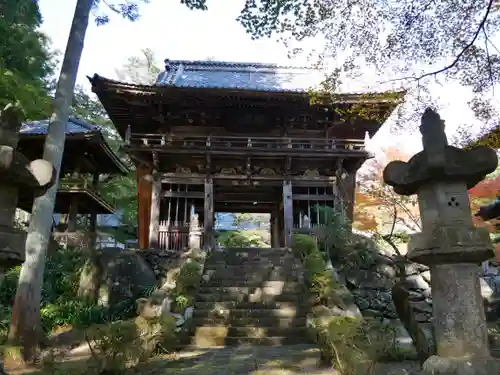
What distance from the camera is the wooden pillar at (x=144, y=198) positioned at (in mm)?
16094

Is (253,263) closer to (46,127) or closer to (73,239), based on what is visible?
(73,239)

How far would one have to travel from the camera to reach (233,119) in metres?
16.2

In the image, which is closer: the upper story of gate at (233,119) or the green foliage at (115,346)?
the green foliage at (115,346)

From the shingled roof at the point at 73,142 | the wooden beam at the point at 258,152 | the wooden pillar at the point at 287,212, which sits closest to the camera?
the shingled roof at the point at 73,142

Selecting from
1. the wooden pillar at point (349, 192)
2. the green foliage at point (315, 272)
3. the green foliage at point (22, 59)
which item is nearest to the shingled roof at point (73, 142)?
the green foliage at point (22, 59)

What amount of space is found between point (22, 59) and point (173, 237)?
10761mm

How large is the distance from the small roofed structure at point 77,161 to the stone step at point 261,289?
25.7 ft

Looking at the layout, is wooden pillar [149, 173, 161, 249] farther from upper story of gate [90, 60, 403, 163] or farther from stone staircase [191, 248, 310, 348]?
stone staircase [191, 248, 310, 348]

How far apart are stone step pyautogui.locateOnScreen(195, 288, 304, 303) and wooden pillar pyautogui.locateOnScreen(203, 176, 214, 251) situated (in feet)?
14.1

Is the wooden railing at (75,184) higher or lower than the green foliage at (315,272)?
higher

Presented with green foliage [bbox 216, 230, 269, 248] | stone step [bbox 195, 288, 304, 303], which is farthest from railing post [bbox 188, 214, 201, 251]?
green foliage [bbox 216, 230, 269, 248]

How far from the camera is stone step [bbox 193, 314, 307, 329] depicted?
842 centimetres

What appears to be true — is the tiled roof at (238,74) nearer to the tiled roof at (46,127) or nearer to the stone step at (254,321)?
the tiled roof at (46,127)

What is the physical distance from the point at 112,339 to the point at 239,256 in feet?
23.2
